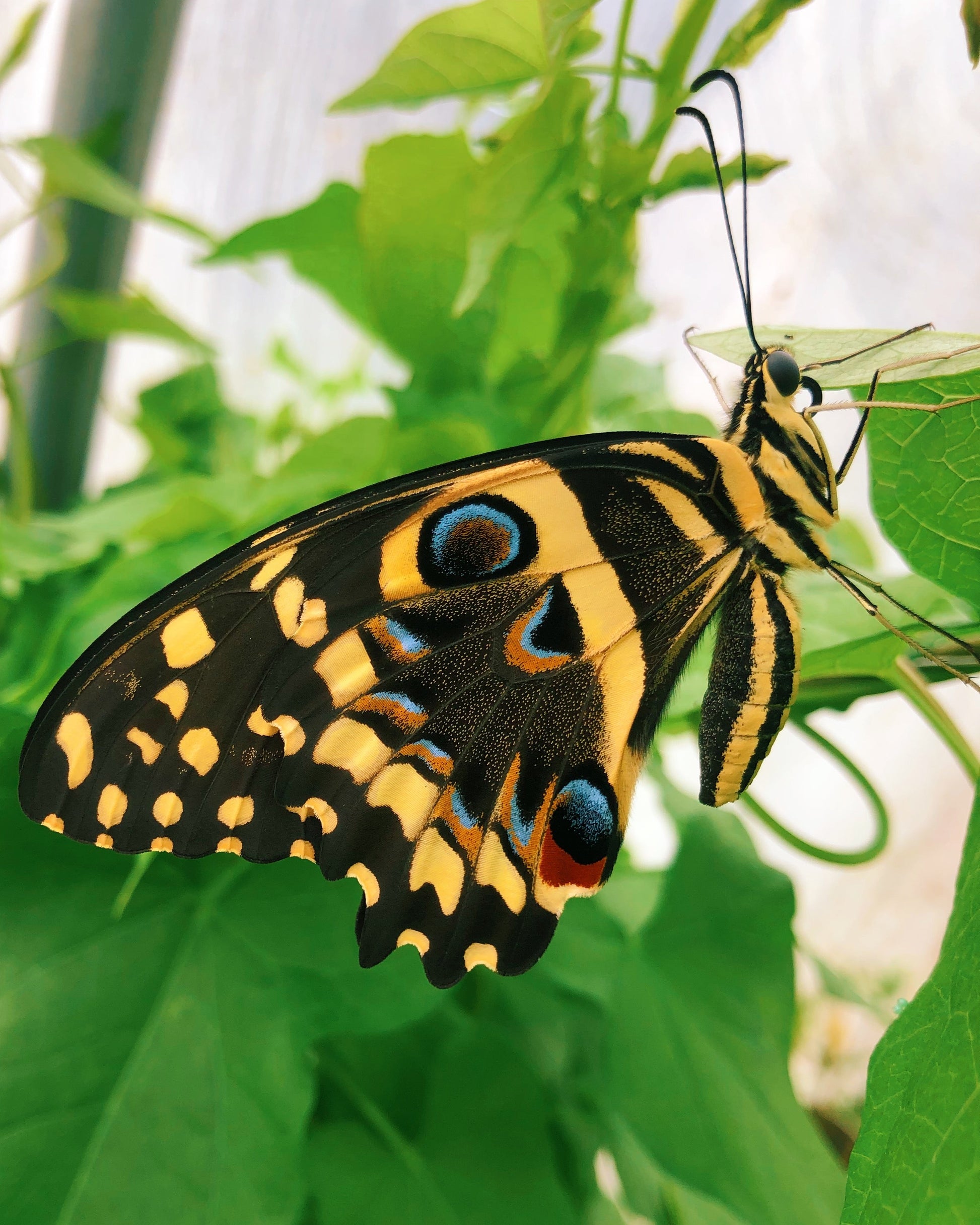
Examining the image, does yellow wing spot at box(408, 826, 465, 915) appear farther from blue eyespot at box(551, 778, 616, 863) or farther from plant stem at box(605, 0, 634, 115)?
plant stem at box(605, 0, 634, 115)

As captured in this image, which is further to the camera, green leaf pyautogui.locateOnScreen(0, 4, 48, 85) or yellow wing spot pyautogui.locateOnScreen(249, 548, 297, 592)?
green leaf pyautogui.locateOnScreen(0, 4, 48, 85)

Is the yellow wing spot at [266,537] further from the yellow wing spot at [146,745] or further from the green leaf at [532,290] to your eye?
the green leaf at [532,290]

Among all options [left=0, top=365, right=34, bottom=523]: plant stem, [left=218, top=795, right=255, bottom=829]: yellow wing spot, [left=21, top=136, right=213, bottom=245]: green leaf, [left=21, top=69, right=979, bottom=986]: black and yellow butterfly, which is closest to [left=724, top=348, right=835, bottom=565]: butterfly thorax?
[left=21, top=69, right=979, bottom=986]: black and yellow butterfly

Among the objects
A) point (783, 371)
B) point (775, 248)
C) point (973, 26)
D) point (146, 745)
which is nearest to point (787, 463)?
point (783, 371)

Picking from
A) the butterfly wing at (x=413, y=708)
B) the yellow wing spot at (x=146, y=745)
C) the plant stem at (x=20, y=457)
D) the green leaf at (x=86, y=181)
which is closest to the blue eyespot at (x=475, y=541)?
the butterfly wing at (x=413, y=708)

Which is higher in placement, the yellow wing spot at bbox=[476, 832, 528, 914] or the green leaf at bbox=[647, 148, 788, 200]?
the green leaf at bbox=[647, 148, 788, 200]
